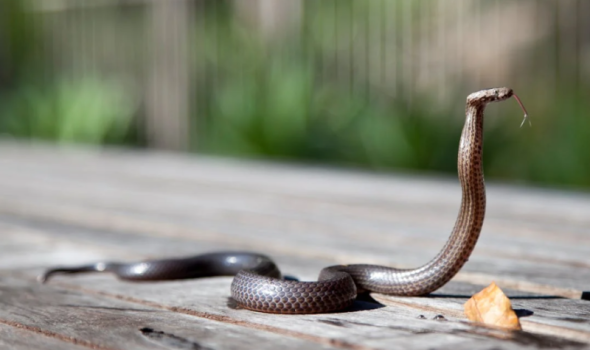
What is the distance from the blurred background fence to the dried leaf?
5.04m

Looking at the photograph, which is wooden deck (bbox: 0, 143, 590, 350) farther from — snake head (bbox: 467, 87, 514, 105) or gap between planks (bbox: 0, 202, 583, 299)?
snake head (bbox: 467, 87, 514, 105)

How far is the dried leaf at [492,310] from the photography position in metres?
2.07

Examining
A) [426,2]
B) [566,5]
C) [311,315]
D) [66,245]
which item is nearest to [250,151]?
[426,2]

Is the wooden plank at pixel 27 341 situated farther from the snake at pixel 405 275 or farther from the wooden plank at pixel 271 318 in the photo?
the snake at pixel 405 275

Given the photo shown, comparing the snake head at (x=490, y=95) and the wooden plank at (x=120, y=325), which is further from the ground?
the snake head at (x=490, y=95)

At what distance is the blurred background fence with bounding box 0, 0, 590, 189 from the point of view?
25.2 feet

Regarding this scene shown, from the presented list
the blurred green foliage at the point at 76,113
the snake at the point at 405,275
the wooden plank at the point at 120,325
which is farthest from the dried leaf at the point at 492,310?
the blurred green foliage at the point at 76,113

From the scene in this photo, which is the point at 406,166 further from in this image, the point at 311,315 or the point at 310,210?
the point at 311,315

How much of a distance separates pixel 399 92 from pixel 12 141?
439 cm

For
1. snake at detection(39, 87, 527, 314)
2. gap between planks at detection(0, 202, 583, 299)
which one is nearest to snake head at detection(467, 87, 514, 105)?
snake at detection(39, 87, 527, 314)

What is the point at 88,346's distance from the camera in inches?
79.0

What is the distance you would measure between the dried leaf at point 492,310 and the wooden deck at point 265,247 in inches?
1.5

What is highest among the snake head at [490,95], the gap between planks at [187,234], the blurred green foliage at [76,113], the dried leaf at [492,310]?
the snake head at [490,95]

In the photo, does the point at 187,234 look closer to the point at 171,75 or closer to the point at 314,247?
the point at 314,247
